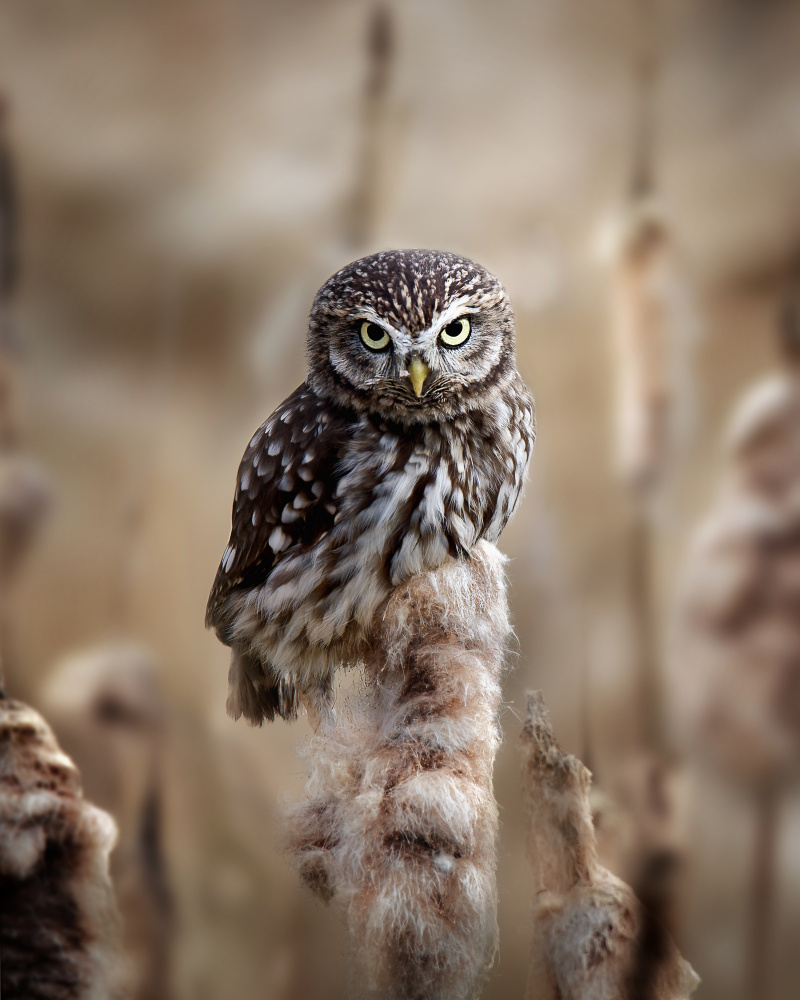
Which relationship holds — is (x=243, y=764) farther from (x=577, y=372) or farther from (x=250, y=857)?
(x=577, y=372)

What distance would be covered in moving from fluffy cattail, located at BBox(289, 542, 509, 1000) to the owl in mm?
77

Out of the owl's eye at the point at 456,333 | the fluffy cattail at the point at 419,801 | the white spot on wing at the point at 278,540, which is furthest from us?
the white spot on wing at the point at 278,540

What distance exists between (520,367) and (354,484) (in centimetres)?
27

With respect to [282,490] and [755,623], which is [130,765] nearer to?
[282,490]

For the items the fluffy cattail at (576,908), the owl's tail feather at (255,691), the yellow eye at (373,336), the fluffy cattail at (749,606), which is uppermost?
the yellow eye at (373,336)

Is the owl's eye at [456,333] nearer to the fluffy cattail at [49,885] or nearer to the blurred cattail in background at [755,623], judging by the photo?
the blurred cattail in background at [755,623]

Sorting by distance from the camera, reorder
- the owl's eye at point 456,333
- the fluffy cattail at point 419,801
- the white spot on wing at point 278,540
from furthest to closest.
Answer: the white spot on wing at point 278,540 < the owl's eye at point 456,333 < the fluffy cattail at point 419,801

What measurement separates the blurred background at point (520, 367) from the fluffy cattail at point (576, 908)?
156 millimetres

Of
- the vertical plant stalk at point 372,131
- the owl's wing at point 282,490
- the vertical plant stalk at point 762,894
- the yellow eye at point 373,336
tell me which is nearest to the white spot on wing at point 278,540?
the owl's wing at point 282,490

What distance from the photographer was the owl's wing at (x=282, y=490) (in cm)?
72

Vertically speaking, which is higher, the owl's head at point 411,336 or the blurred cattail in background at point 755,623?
the owl's head at point 411,336

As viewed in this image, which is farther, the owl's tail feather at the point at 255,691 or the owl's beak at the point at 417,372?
the owl's tail feather at the point at 255,691

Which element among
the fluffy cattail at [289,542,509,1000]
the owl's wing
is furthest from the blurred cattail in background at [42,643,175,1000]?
the fluffy cattail at [289,542,509,1000]

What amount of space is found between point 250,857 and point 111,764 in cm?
19
